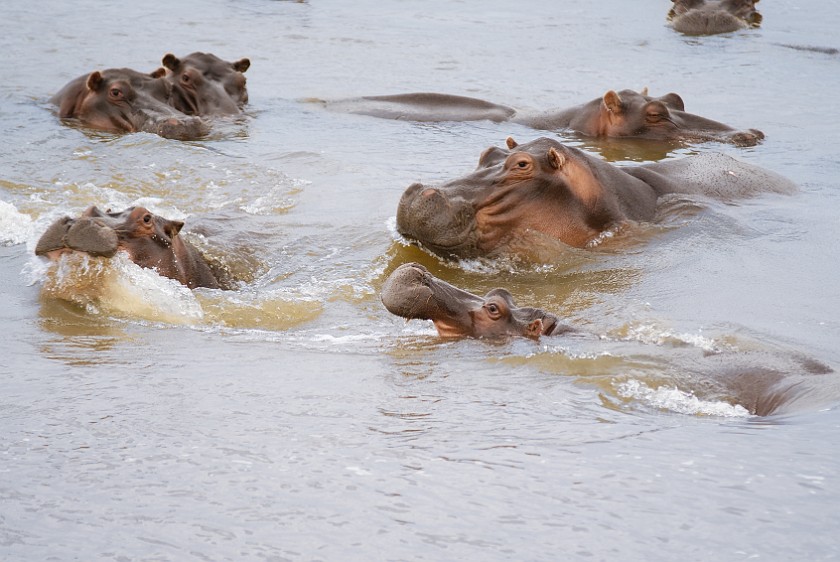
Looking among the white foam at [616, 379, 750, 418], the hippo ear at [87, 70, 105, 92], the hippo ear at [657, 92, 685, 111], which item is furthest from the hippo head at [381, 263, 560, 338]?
the hippo ear at [87, 70, 105, 92]

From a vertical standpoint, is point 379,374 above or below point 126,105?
above

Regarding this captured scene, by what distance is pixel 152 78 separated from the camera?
1137cm

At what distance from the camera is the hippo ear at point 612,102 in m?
10.9

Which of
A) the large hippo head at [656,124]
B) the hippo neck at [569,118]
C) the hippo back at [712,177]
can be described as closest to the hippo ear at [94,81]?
the hippo neck at [569,118]

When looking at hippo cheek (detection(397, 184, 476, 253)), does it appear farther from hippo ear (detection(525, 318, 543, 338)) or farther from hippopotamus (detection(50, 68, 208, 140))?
hippopotamus (detection(50, 68, 208, 140))

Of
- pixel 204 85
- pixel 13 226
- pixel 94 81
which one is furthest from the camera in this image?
pixel 204 85

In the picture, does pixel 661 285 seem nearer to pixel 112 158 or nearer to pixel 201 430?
pixel 201 430

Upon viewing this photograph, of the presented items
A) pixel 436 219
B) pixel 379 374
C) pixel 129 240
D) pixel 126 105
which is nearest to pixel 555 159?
pixel 436 219

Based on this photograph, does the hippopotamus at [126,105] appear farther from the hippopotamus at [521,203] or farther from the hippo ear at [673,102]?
the hippo ear at [673,102]

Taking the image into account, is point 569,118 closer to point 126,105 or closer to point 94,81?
point 126,105

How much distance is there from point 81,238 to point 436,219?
2009 millimetres

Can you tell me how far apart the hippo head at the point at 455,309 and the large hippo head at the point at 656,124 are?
18.9 ft

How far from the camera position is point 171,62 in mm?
11578

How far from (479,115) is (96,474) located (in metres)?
8.73
